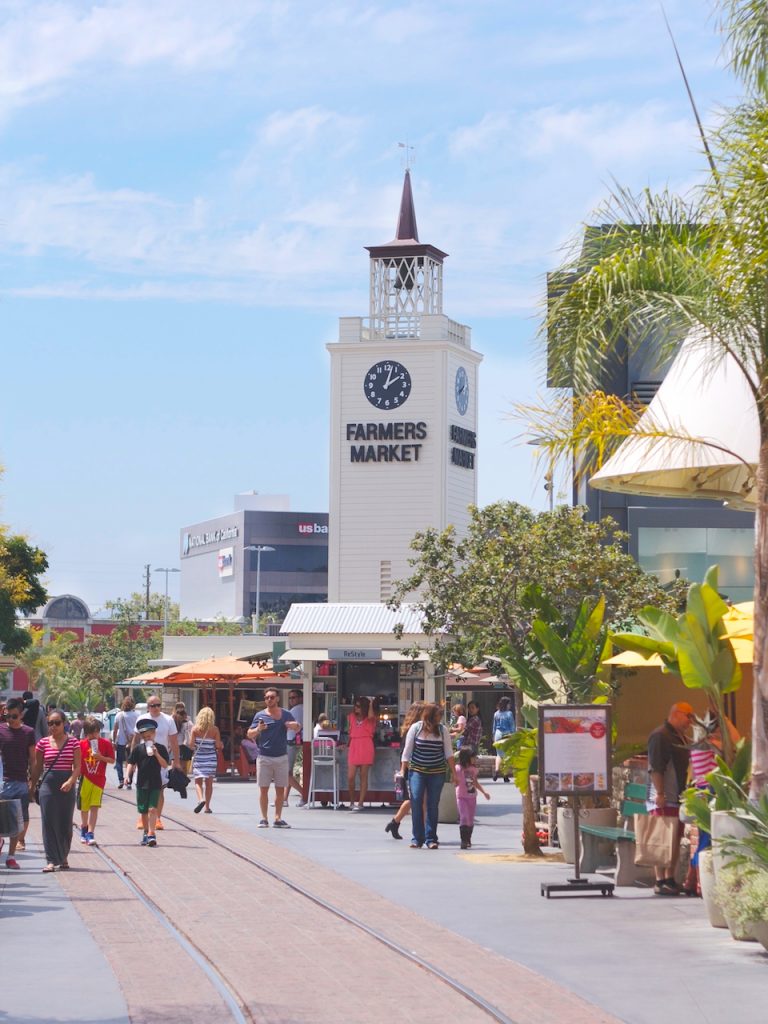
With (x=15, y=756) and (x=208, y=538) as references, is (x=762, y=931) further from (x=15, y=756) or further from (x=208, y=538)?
(x=208, y=538)

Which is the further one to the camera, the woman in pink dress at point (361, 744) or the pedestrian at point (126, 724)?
the pedestrian at point (126, 724)

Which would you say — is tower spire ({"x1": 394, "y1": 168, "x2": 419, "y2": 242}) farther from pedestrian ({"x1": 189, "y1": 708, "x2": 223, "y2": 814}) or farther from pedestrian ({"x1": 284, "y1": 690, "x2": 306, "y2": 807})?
pedestrian ({"x1": 189, "y1": 708, "x2": 223, "y2": 814})

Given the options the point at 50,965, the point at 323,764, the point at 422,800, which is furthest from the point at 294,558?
the point at 50,965

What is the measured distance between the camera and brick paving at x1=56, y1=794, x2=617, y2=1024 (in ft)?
31.0

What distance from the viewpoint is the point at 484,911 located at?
550 inches

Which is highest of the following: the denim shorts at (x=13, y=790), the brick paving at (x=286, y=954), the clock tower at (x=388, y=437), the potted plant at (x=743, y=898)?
the clock tower at (x=388, y=437)

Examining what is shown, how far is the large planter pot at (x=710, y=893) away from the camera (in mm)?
12789

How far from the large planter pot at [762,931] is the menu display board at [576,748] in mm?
4126

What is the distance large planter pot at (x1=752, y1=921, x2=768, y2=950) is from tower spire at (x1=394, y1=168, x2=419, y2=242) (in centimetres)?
7072

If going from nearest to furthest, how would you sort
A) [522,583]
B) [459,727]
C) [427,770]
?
[427,770] → [522,583] → [459,727]

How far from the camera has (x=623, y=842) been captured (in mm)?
15984

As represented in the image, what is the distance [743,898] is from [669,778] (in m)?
3.63

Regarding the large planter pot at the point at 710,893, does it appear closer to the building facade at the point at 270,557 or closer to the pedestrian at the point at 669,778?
the pedestrian at the point at 669,778

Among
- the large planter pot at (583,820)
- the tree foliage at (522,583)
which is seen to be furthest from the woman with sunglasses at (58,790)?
the tree foliage at (522,583)
